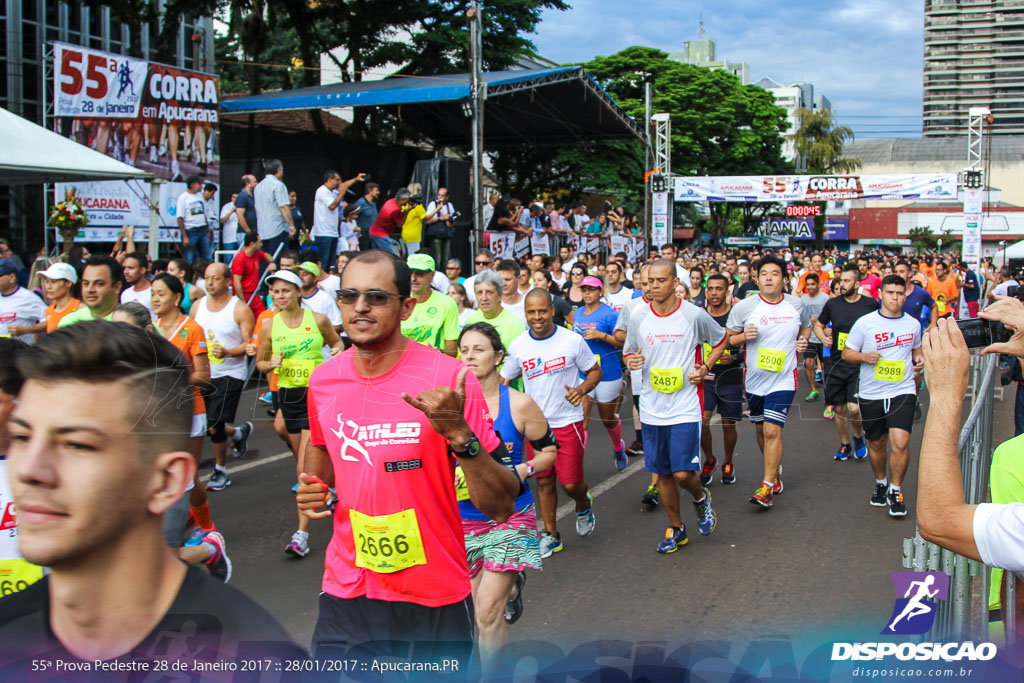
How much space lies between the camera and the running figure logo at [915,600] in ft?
6.45

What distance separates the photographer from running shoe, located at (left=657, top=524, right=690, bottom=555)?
5328 mm

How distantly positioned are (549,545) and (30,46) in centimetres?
1736

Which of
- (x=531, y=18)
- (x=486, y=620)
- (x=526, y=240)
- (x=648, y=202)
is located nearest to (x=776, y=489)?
(x=486, y=620)

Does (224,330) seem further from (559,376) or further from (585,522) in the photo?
(585,522)

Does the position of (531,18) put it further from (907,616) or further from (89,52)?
(907,616)

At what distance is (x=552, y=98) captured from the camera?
20.9m

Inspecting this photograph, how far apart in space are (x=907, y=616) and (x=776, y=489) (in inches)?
183

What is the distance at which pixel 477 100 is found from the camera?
45.2 feet

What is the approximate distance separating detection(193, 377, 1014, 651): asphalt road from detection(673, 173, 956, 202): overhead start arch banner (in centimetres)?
1682

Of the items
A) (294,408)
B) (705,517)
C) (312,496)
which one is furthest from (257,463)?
(312,496)

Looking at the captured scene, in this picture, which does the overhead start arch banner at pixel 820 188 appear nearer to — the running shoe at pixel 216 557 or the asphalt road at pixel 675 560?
the asphalt road at pixel 675 560

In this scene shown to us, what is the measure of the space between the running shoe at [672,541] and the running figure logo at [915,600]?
3.22 metres

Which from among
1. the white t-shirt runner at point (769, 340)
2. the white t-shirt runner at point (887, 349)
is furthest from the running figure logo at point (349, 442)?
the white t-shirt runner at point (887, 349)

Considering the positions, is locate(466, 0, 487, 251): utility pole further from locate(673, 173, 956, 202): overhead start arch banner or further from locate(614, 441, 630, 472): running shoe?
locate(673, 173, 956, 202): overhead start arch banner
